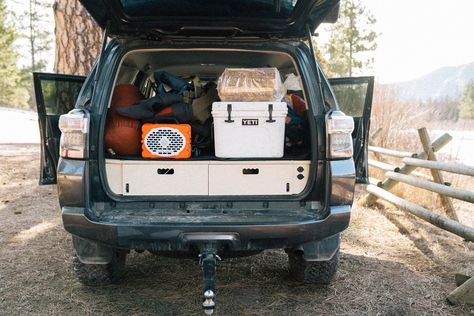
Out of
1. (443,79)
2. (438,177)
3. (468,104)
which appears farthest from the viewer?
(443,79)

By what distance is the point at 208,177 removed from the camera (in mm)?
2703

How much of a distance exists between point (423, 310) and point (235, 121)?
5.61ft

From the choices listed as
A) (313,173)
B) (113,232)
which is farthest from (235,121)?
(113,232)

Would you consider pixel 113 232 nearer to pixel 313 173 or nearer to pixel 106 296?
pixel 106 296

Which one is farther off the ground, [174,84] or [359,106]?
[174,84]

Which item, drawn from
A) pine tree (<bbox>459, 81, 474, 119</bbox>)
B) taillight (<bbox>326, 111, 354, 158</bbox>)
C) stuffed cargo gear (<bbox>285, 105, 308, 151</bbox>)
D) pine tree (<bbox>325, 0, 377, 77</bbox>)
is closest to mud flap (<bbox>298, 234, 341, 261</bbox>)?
taillight (<bbox>326, 111, 354, 158</bbox>)

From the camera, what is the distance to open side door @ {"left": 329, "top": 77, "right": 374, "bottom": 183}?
321 cm

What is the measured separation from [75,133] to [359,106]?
2.01 meters

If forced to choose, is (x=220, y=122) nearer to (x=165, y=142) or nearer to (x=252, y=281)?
(x=165, y=142)

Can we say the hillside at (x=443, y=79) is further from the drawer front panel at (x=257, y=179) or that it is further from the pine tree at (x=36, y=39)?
the drawer front panel at (x=257, y=179)

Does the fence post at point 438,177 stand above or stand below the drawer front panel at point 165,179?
below

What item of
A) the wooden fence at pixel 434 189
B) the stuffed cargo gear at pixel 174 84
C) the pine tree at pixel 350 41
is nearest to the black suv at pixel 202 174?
the stuffed cargo gear at pixel 174 84

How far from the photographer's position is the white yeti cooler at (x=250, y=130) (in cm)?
270

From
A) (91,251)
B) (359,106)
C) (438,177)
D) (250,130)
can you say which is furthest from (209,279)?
(438,177)
